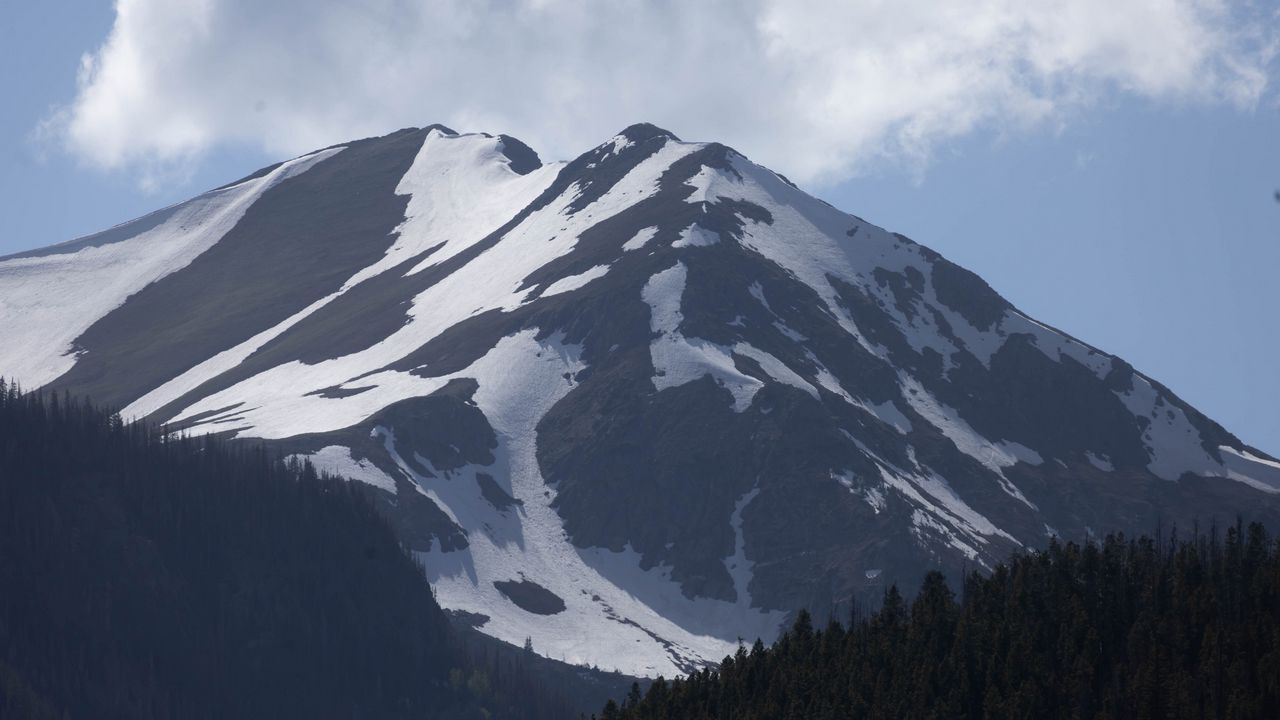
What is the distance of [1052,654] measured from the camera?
5650 inches

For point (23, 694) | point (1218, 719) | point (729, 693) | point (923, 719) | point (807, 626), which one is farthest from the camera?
point (23, 694)

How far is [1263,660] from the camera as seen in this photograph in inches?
4998

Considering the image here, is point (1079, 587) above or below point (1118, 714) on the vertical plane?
above

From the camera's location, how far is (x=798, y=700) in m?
144

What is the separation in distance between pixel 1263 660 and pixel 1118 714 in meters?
10.4

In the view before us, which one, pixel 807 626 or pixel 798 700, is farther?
pixel 807 626

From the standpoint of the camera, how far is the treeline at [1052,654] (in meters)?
131

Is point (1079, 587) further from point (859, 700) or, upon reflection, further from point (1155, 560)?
point (859, 700)

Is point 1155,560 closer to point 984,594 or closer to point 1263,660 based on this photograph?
point 984,594

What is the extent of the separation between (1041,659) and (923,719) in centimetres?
1006

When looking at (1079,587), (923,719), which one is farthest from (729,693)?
(1079,587)

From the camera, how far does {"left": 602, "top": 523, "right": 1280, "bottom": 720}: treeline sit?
131250 millimetres

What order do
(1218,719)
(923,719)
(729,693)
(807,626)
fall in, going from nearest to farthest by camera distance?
(1218,719) → (923,719) → (729,693) → (807,626)

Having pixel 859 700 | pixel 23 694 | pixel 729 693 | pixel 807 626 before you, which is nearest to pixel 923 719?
pixel 859 700
